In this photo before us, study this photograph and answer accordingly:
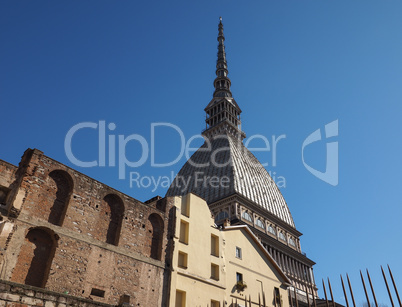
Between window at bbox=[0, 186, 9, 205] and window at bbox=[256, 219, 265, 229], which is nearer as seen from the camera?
window at bbox=[0, 186, 9, 205]

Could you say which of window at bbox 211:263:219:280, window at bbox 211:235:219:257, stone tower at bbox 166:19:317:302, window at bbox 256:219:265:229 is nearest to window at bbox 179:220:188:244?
window at bbox 211:235:219:257

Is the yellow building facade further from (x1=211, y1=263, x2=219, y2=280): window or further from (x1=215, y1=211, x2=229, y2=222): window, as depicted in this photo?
(x1=215, y1=211, x2=229, y2=222): window

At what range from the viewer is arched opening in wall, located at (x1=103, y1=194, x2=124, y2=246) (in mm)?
21625

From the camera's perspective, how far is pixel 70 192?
2038cm

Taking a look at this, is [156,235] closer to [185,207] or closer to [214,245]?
[185,207]

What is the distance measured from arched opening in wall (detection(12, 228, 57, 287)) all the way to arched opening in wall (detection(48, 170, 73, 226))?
936 millimetres

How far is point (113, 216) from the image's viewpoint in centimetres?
2231

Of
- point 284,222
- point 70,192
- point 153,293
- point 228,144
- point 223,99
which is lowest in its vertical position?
point 153,293

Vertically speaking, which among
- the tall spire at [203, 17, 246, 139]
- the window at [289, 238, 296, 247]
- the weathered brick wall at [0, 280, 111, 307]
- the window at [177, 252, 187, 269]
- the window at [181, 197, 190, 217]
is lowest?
the weathered brick wall at [0, 280, 111, 307]

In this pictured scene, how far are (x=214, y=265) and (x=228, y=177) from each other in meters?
49.4

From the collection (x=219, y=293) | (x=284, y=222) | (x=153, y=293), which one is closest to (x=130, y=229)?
(x=153, y=293)

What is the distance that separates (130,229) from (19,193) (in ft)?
23.9

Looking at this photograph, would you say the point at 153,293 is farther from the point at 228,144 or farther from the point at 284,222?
the point at 228,144

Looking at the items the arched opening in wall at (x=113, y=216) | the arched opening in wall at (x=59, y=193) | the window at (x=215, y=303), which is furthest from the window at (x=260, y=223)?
the arched opening in wall at (x=59, y=193)
